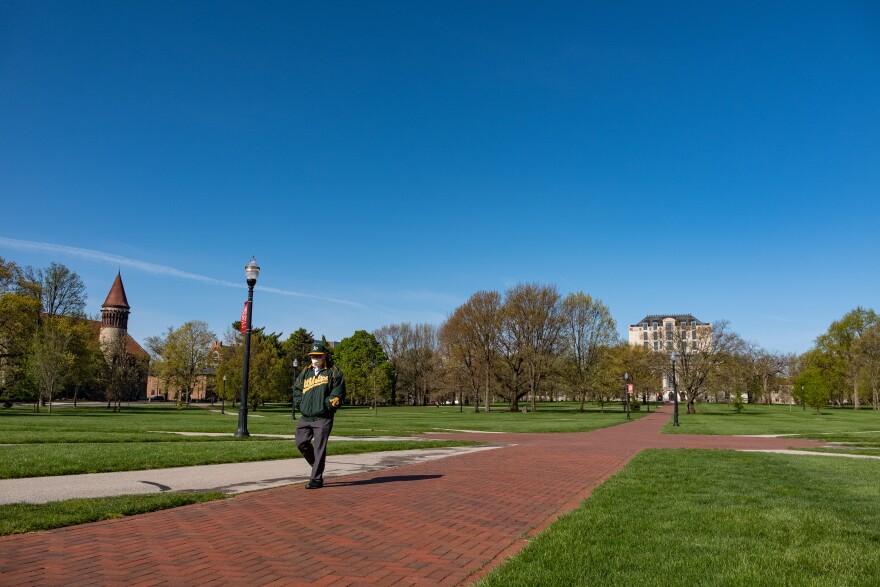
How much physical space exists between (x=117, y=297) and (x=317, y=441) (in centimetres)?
11191

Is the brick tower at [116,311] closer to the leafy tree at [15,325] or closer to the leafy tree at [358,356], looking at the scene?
the leafy tree at [358,356]

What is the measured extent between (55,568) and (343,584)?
2.23 metres

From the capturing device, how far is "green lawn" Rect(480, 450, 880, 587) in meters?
4.34

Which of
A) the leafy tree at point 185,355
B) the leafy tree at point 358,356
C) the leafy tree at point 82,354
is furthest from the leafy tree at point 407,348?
the leafy tree at point 82,354

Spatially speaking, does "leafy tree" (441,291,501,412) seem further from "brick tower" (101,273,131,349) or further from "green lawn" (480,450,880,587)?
"brick tower" (101,273,131,349)

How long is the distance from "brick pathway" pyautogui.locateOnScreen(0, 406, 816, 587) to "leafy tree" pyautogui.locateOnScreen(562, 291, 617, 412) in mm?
53979

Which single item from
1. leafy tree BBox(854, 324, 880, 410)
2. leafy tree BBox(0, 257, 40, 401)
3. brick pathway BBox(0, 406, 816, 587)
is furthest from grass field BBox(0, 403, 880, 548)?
leafy tree BBox(854, 324, 880, 410)

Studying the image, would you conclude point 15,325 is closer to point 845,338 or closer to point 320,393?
point 320,393

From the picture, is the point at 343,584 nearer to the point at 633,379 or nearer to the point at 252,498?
the point at 252,498

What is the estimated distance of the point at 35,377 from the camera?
150 ft

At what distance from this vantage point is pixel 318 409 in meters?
8.57

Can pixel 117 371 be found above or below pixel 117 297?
below

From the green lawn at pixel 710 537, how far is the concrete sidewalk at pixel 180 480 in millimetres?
4806

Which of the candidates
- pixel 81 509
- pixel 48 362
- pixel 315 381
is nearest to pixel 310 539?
pixel 81 509
